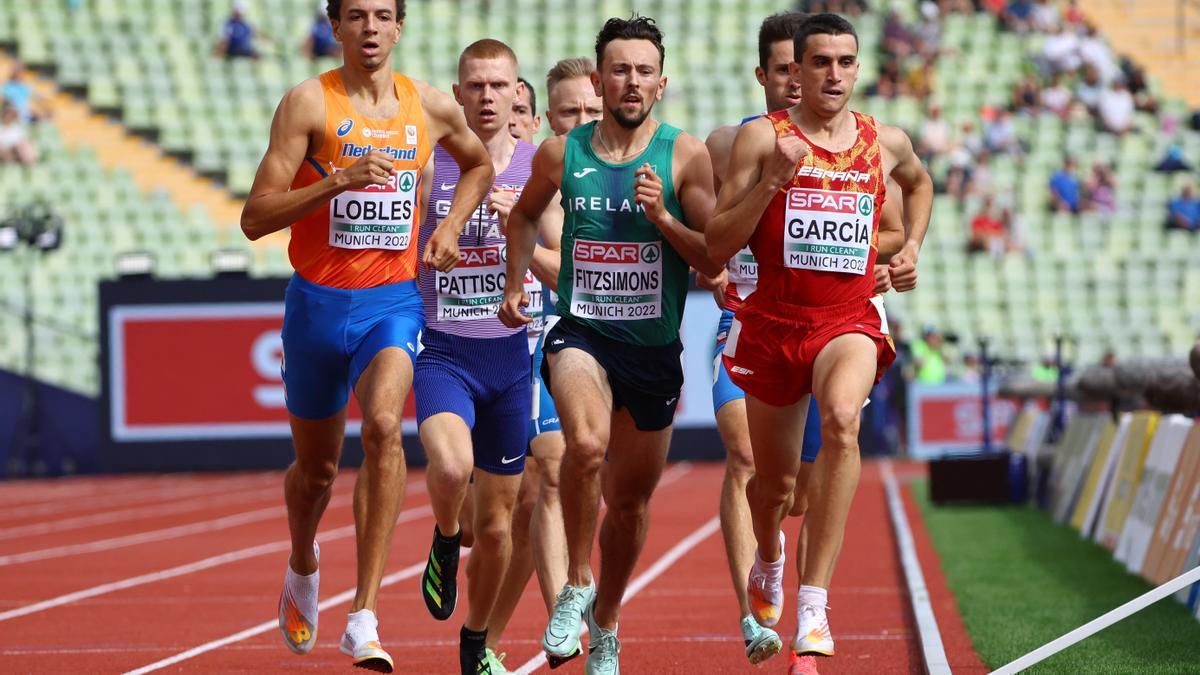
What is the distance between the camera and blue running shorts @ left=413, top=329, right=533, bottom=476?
727cm

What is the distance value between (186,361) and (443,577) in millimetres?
16695

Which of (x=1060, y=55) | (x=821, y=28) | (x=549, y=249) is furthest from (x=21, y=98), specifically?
(x=821, y=28)

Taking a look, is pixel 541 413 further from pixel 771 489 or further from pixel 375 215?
pixel 375 215

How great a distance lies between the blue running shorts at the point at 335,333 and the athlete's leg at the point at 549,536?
35.7 inches

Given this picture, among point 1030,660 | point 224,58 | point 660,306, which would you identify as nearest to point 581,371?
point 660,306

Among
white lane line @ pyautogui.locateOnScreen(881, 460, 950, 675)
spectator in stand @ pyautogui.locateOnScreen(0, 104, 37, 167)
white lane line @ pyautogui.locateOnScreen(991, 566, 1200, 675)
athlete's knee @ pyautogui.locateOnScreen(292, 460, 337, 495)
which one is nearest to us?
white lane line @ pyautogui.locateOnScreen(991, 566, 1200, 675)

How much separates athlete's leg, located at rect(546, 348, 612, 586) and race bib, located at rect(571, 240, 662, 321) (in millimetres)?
192

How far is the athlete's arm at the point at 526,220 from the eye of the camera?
7.05 m

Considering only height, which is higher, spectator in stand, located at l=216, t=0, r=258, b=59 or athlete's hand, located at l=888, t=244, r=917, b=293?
spectator in stand, located at l=216, t=0, r=258, b=59

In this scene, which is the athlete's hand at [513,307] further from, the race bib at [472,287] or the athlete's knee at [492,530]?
the athlete's knee at [492,530]

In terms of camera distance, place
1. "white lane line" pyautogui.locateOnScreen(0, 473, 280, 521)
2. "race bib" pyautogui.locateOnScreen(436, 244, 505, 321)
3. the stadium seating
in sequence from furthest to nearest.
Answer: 1. the stadium seating
2. "white lane line" pyautogui.locateOnScreen(0, 473, 280, 521)
3. "race bib" pyautogui.locateOnScreen(436, 244, 505, 321)

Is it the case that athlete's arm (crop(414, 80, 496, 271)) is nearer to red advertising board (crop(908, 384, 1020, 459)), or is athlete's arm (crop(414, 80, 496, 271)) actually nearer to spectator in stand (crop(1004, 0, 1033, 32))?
red advertising board (crop(908, 384, 1020, 459))

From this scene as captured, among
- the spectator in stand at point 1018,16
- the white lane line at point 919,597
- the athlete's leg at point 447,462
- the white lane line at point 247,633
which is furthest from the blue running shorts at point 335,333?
the spectator in stand at point 1018,16

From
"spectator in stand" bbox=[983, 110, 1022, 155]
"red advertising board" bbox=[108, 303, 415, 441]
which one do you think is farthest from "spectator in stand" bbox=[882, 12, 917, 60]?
"red advertising board" bbox=[108, 303, 415, 441]
